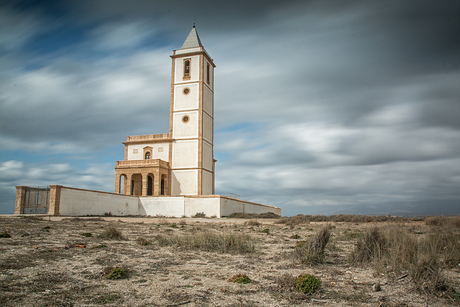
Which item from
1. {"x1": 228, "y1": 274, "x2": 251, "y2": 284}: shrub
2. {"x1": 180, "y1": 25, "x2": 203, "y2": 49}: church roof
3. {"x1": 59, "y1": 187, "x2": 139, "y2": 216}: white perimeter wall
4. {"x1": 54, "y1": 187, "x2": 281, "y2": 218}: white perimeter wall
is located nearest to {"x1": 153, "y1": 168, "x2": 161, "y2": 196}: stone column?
{"x1": 54, "y1": 187, "x2": 281, "y2": 218}: white perimeter wall

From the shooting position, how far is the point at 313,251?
7273 millimetres

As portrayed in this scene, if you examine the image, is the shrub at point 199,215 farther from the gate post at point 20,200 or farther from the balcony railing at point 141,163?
the gate post at point 20,200

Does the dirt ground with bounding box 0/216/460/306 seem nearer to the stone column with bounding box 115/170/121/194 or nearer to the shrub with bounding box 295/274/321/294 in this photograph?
the shrub with bounding box 295/274/321/294

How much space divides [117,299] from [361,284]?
4049mm

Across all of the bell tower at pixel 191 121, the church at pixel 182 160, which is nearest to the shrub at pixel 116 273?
the church at pixel 182 160

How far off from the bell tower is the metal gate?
47.5 feet

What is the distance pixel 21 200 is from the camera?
2353 centimetres

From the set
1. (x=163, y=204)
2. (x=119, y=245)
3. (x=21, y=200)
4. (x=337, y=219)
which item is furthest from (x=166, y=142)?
(x=119, y=245)

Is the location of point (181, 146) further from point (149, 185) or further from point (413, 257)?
point (413, 257)

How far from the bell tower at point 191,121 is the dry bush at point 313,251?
30.2 metres

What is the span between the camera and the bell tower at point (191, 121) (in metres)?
37.9

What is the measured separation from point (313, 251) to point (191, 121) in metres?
33.2

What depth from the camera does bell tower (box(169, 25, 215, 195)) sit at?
124 feet

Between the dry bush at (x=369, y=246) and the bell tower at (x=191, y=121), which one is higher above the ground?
the bell tower at (x=191, y=121)
